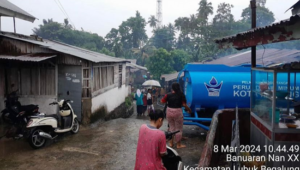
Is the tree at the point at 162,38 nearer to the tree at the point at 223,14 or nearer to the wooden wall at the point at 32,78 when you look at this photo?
the tree at the point at 223,14

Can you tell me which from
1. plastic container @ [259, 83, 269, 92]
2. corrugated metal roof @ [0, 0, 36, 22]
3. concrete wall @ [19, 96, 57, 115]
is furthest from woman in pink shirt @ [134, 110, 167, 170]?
corrugated metal roof @ [0, 0, 36, 22]

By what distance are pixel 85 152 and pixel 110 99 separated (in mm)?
6801

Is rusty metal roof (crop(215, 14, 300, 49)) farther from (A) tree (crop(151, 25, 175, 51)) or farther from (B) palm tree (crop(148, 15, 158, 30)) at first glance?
(B) palm tree (crop(148, 15, 158, 30))

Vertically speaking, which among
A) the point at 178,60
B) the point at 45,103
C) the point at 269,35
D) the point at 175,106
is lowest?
the point at 45,103

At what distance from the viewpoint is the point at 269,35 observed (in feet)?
14.1

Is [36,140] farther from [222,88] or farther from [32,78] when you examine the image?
[222,88]

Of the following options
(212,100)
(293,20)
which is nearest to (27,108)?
(212,100)

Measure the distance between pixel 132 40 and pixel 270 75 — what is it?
4090 cm

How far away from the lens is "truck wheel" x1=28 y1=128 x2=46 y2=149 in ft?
22.5

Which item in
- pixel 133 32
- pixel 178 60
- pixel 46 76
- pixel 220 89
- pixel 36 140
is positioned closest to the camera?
pixel 36 140

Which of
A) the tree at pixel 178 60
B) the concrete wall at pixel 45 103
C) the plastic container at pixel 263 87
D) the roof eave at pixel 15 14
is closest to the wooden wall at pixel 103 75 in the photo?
the concrete wall at pixel 45 103

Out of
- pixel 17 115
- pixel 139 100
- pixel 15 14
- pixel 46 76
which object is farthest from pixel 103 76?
pixel 17 115

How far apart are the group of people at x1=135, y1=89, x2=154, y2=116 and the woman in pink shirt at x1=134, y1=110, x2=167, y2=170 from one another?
11509mm

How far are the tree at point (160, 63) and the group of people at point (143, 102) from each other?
12.0m
